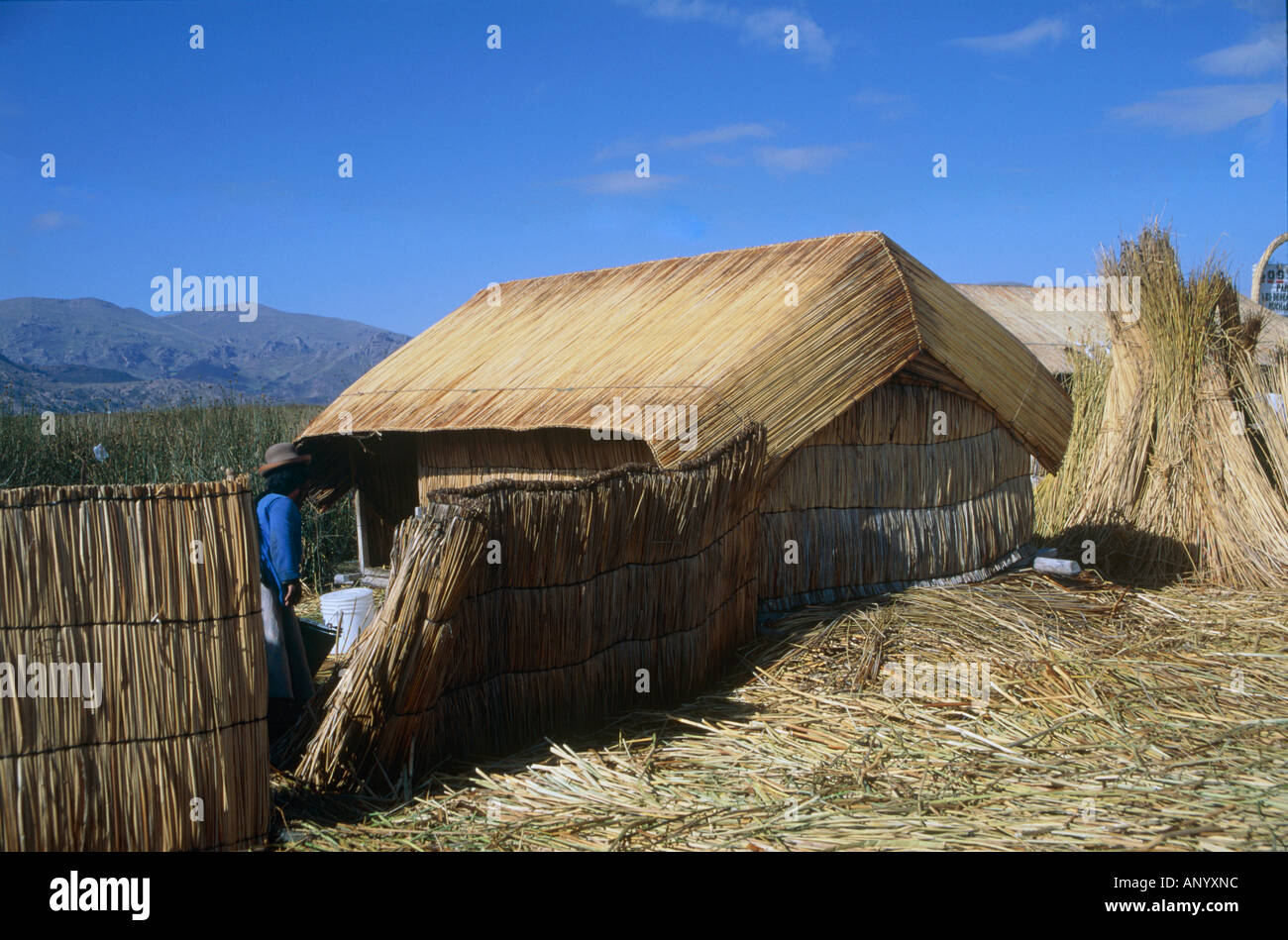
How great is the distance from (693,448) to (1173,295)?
14.7 ft

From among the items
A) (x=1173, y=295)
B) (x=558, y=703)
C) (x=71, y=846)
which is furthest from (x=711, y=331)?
(x=71, y=846)

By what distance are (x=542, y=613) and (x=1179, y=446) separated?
5.62m

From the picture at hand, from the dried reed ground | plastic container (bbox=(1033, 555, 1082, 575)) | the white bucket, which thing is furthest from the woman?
plastic container (bbox=(1033, 555, 1082, 575))

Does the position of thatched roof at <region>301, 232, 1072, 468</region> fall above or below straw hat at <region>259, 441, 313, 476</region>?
above

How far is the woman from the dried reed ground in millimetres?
882

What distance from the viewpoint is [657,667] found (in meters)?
4.57

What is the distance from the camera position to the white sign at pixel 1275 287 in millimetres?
15672

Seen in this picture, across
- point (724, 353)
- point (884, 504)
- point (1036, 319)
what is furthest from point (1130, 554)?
point (1036, 319)

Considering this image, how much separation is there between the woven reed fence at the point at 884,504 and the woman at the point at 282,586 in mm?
2546

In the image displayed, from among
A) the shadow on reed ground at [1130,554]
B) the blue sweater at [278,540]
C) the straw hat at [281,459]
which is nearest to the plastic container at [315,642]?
the blue sweater at [278,540]

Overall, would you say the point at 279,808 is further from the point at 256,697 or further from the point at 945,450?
the point at 945,450

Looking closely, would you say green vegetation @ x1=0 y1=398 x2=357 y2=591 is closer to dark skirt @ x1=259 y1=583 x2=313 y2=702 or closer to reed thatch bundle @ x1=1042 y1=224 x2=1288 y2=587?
dark skirt @ x1=259 y1=583 x2=313 y2=702

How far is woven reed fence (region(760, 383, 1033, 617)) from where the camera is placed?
5738 millimetres

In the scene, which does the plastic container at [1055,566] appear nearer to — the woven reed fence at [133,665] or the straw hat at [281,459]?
the straw hat at [281,459]
